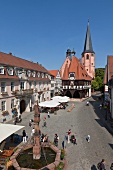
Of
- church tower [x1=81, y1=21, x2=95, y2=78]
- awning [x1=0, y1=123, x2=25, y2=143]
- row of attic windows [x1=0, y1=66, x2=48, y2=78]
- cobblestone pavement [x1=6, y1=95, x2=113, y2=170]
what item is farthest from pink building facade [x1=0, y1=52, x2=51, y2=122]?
church tower [x1=81, y1=21, x2=95, y2=78]

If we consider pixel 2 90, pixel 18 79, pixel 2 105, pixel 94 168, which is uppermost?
pixel 18 79

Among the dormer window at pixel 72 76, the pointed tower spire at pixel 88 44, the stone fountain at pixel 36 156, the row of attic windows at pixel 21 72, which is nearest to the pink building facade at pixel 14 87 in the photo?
the row of attic windows at pixel 21 72

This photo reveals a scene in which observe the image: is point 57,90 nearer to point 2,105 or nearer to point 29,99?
point 29,99

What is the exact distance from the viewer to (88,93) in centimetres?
5569

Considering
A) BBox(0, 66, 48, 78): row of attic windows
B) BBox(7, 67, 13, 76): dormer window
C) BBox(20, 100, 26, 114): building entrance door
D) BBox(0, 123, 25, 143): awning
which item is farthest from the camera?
BBox(20, 100, 26, 114): building entrance door

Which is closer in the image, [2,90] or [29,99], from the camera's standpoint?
[2,90]

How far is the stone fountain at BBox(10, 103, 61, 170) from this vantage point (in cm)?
1045

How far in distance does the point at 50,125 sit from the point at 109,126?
8.09m

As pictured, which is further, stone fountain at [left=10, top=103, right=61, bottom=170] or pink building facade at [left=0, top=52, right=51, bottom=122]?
pink building facade at [left=0, top=52, right=51, bottom=122]

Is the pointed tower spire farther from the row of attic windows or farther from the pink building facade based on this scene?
the pink building facade

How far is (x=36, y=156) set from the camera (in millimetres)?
11492

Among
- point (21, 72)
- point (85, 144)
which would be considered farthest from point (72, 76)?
point (85, 144)

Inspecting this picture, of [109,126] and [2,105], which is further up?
[2,105]

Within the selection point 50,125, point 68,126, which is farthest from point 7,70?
point 68,126
